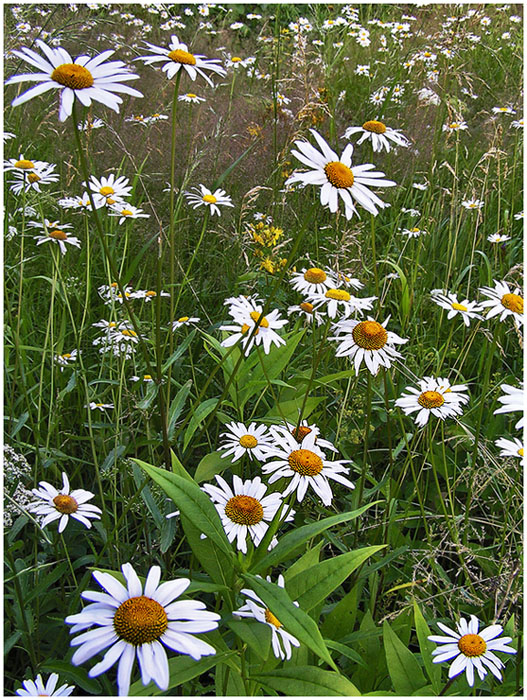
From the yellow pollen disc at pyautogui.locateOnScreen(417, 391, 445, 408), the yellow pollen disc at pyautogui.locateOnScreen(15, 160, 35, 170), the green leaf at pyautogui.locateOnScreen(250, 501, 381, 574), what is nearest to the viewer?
the green leaf at pyautogui.locateOnScreen(250, 501, 381, 574)

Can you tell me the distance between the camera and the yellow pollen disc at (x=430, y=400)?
1.25 meters

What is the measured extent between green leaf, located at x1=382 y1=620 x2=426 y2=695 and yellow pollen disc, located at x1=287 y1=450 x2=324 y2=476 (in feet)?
0.83

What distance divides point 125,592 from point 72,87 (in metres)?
0.65

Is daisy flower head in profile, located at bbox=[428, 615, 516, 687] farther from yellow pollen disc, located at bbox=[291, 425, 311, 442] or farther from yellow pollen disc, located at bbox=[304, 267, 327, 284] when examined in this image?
yellow pollen disc, located at bbox=[304, 267, 327, 284]

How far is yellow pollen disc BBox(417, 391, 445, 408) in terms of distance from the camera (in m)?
1.25

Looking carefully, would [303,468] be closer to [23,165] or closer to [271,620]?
[271,620]

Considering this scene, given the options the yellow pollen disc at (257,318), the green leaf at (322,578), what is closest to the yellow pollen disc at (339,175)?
the yellow pollen disc at (257,318)

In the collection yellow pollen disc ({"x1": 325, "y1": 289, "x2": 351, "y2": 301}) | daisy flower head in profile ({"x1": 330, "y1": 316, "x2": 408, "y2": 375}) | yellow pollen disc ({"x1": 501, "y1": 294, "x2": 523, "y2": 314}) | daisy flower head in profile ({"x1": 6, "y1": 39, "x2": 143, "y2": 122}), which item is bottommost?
daisy flower head in profile ({"x1": 330, "y1": 316, "x2": 408, "y2": 375})

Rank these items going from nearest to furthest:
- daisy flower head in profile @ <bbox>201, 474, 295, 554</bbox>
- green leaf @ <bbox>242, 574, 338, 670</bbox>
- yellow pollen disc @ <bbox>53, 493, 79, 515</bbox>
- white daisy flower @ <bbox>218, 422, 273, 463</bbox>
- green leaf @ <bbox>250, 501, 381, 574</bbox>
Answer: green leaf @ <bbox>242, 574, 338, 670</bbox> → green leaf @ <bbox>250, 501, 381, 574</bbox> → daisy flower head in profile @ <bbox>201, 474, 295, 554</bbox> → yellow pollen disc @ <bbox>53, 493, 79, 515</bbox> → white daisy flower @ <bbox>218, 422, 273, 463</bbox>

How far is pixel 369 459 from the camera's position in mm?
1575

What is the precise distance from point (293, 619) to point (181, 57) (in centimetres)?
85

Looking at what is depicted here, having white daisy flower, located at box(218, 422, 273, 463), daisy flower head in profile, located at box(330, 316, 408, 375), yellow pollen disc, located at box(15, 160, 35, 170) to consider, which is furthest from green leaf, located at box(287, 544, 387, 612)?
yellow pollen disc, located at box(15, 160, 35, 170)

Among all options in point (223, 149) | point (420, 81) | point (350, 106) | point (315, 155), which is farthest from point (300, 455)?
point (420, 81)

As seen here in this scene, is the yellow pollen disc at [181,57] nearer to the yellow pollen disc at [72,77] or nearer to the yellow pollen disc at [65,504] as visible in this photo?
the yellow pollen disc at [72,77]
